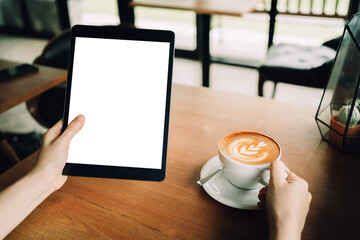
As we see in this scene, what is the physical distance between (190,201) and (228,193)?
0.27 ft

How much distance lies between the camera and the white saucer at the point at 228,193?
61 centimetres

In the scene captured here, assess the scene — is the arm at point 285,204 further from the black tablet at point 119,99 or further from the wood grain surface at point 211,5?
the wood grain surface at point 211,5

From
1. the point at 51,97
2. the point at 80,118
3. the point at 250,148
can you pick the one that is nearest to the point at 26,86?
the point at 51,97

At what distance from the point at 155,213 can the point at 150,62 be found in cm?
32

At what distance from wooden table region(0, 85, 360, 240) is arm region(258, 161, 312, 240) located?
2.0 inches

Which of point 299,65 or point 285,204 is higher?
point 285,204

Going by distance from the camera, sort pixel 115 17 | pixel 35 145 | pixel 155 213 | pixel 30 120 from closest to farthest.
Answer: pixel 155 213, pixel 35 145, pixel 30 120, pixel 115 17

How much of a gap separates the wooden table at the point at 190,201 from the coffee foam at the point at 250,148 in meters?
0.11

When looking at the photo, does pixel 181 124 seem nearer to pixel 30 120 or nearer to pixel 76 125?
pixel 76 125

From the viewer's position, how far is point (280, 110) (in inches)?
37.4

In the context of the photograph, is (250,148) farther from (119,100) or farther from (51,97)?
(51,97)

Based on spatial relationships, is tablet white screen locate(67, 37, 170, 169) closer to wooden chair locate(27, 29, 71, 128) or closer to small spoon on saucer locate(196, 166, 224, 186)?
small spoon on saucer locate(196, 166, 224, 186)

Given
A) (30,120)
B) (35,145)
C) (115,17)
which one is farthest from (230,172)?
(115,17)

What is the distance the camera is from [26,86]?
125cm
